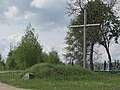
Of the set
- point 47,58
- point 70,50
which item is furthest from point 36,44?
point 47,58

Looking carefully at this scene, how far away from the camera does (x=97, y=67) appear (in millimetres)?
52656

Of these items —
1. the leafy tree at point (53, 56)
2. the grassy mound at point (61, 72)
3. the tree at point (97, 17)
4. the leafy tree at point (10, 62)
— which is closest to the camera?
the grassy mound at point (61, 72)

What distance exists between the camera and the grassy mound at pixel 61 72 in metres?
29.7

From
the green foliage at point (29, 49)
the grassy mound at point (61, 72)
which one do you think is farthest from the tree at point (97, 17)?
the grassy mound at point (61, 72)

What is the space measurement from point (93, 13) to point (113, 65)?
827cm

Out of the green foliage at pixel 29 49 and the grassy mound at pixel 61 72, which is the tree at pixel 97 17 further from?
the grassy mound at pixel 61 72

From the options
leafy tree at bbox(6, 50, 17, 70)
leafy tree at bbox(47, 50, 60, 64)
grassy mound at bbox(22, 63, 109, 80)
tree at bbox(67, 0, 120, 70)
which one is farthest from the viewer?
leafy tree at bbox(47, 50, 60, 64)

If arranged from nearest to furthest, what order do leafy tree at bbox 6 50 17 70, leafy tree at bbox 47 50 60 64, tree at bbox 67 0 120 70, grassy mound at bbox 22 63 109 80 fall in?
grassy mound at bbox 22 63 109 80 < tree at bbox 67 0 120 70 < leafy tree at bbox 6 50 17 70 < leafy tree at bbox 47 50 60 64

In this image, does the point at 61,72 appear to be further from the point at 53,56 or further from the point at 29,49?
the point at 53,56

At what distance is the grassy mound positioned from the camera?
29688mm

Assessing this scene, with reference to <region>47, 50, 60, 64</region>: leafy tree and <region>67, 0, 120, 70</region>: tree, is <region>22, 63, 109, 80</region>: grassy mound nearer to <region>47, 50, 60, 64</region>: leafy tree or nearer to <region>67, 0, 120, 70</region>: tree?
<region>67, 0, 120, 70</region>: tree

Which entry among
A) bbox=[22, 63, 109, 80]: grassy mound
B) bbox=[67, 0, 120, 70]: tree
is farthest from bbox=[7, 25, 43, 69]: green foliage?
bbox=[22, 63, 109, 80]: grassy mound

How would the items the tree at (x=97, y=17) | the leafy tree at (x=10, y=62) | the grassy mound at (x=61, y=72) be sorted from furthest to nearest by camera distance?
the leafy tree at (x=10, y=62)
the tree at (x=97, y=17)
the grassy mound at (x=61, y=72)

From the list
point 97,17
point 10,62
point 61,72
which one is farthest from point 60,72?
point 10,62
